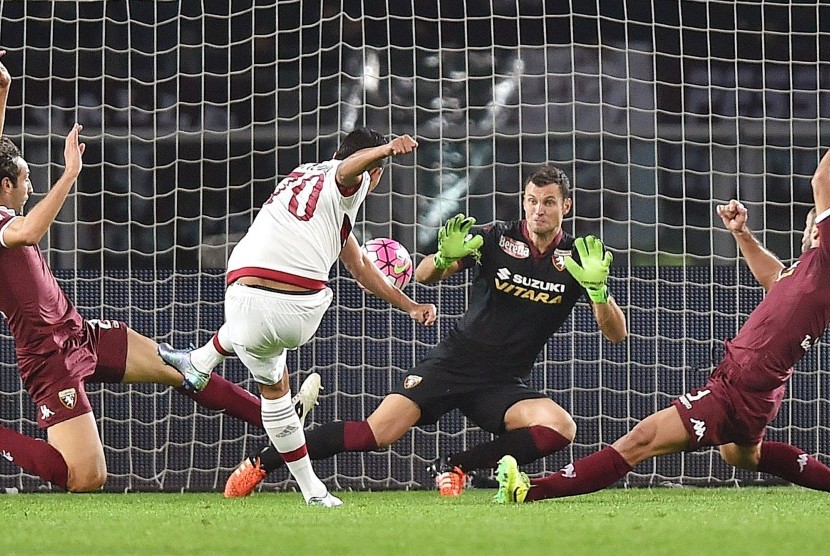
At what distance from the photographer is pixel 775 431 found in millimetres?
8000

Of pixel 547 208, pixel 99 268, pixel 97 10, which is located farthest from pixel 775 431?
pixel 97 10

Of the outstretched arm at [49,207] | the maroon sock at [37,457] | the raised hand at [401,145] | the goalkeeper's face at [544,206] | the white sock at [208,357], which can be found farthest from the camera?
the goalkeeper's face at [544,206]

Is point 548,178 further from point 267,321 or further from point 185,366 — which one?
point 185,366

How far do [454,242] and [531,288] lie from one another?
0.48 m

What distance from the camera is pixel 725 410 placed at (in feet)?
18.3

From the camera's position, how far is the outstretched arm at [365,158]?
493 centimetres

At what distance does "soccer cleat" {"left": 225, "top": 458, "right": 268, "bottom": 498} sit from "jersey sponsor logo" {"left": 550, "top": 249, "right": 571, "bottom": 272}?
1681 millimetres

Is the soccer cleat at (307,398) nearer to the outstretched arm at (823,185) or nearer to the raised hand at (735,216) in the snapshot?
the raised hand at (735,216)

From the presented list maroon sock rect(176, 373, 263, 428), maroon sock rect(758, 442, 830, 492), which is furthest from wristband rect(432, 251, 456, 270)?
maroon sock rect(758, 442, 830, 492)

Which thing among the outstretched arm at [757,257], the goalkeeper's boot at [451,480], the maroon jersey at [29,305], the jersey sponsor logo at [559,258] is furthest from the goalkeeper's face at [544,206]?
the maroon jersey at [29,305]

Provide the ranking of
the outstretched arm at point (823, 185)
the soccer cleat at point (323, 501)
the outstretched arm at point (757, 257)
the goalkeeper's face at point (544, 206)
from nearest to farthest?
the outstretched arm at point (823, 185), the soccer cleat at point (323, 501), the outstretched arm at point (757, 257), the goalkeeper's face at point (544, 206)

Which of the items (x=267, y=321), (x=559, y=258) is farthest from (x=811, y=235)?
(x=267, y=321)

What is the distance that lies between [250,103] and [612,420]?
3.33 metres

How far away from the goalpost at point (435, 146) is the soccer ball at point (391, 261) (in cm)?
157
